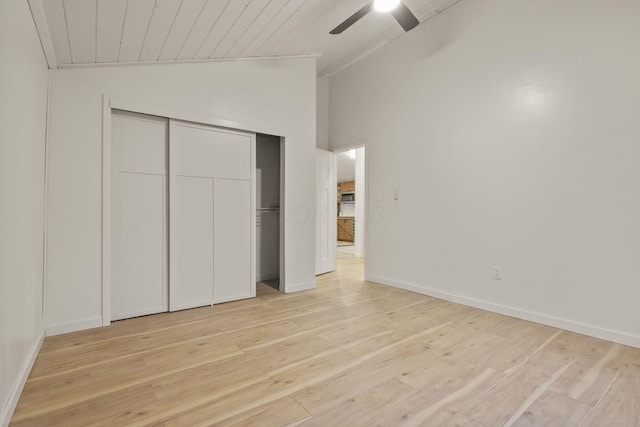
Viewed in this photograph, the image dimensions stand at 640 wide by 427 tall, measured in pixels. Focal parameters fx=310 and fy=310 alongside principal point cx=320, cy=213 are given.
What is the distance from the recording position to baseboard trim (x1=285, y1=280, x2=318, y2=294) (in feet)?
11.8

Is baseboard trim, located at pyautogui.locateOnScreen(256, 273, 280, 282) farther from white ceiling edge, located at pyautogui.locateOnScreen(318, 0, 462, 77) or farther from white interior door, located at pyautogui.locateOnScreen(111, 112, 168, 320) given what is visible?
white ceiling edge, located at pyautogui.locateOnScreen(318, 0, 462, 77)

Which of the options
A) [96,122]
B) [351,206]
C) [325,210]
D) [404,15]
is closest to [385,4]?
[404,15]

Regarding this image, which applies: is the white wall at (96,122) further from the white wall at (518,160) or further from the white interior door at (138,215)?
the white wall at (518,160)

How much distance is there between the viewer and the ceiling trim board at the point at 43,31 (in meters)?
1.66

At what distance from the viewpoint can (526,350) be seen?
7.07 ft

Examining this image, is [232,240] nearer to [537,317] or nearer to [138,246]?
[138,246]

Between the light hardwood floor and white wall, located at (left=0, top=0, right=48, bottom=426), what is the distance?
24 cm

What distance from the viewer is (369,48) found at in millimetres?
4152

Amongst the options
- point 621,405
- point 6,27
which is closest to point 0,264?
point 6,27

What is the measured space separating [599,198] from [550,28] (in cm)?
148

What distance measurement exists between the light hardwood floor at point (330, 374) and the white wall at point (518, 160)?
19.0 inches

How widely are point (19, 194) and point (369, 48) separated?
3.98m

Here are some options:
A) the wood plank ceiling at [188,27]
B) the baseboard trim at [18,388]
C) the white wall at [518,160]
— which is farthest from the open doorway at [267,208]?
the baseboard trim at [18,388]

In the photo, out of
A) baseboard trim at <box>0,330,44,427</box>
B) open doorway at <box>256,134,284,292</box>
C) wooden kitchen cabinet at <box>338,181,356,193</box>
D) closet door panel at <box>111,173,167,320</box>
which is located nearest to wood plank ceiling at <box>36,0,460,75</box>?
closet door panel at <box>111,173,167,320</box>
